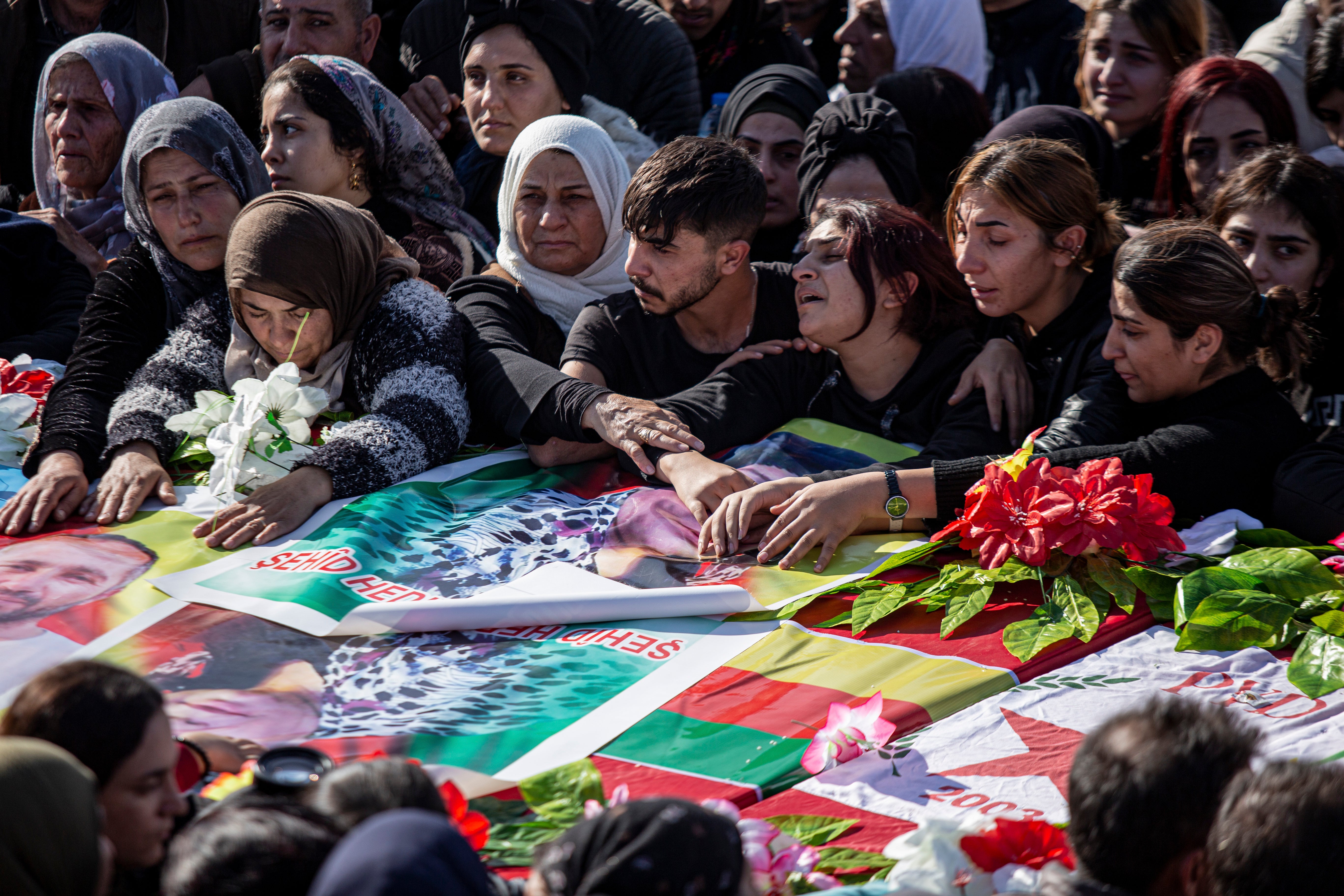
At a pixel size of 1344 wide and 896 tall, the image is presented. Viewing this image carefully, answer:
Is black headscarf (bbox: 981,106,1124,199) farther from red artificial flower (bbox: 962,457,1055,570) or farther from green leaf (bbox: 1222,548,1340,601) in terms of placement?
green leaf (bbox: 1222,548,1340,601)

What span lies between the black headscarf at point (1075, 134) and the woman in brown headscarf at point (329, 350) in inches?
74.3

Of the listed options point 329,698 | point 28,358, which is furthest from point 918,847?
point 28,358

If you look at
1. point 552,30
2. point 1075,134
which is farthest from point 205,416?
point 1075,134

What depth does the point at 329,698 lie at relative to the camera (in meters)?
2.32

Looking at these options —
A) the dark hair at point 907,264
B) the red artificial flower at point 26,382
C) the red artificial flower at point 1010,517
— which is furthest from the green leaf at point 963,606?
the red artificial flower at point 26,382

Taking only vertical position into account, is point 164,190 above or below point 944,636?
above

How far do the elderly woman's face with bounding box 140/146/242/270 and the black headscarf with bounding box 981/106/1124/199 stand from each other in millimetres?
2473

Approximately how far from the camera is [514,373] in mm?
3459

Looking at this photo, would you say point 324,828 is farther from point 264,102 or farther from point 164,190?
point 264,102

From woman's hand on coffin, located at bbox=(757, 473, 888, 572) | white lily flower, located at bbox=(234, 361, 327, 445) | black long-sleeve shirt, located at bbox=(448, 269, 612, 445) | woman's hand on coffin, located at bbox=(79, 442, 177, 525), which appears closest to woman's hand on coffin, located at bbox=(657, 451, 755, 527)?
woman's hand on coffin, located at bbox=(757, 473, 888, 572)

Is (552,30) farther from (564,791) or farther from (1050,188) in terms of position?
(564,791)

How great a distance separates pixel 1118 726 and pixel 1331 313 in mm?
2405

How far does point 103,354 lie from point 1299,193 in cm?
356

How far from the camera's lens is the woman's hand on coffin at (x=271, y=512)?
2.97 metres
